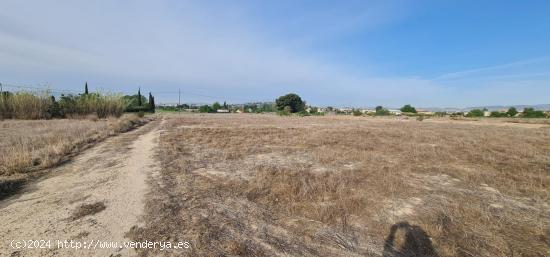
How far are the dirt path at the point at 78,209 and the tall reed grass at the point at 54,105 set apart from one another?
25971 mm

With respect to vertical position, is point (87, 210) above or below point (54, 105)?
below

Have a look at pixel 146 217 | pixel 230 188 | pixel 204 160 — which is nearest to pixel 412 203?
pixel 230 188

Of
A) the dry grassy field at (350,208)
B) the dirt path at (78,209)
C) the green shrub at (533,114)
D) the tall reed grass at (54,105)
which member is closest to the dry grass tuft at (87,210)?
the dirt path at (78,209)

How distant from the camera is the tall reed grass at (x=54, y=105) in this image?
24.9m

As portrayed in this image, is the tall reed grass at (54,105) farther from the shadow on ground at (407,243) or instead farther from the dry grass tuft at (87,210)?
the shadow on ground at (407,243)

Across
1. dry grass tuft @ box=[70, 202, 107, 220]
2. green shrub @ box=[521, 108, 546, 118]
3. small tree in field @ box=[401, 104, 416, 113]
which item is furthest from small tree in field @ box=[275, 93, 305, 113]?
dry grass tuft @ box=[70, 202, 107, 220]

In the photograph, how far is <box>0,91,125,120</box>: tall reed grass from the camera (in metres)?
24.9

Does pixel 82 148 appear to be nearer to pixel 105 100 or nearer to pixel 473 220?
pixel 473 220

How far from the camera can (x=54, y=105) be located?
28281mm

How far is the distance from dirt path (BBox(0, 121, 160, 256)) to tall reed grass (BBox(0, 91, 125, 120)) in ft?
85.2

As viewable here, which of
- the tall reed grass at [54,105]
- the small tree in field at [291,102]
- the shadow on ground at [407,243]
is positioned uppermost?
the small tree in field at [291,102]

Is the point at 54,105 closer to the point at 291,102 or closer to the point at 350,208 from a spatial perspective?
the point at 350,208

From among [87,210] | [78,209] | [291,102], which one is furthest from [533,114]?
[291,102]

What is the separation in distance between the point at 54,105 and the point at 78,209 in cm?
3179
